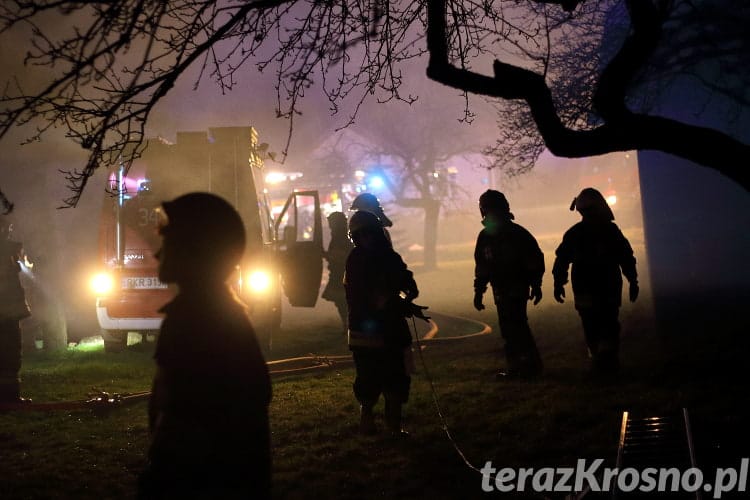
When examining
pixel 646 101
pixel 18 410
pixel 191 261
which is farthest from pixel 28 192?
pixel 646 101

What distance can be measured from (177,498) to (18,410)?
578cm

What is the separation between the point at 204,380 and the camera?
2.38 meters

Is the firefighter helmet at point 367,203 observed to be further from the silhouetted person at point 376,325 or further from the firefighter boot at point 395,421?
the firefighter boot at point 395,421

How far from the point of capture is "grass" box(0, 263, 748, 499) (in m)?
4.73

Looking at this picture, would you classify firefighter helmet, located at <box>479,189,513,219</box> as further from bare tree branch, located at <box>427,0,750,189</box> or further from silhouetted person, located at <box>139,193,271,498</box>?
silhouetted person, located at <box>139,193,271,498</box>

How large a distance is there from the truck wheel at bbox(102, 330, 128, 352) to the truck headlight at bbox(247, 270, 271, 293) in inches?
88.4

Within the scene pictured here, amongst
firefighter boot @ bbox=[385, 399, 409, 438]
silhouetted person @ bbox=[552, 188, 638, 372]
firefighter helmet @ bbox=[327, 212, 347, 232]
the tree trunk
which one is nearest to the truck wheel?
firefighter helmet @ bbox=[327, 212, 347, 232]

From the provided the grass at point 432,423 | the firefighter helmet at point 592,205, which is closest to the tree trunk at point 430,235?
the grass at point 432,423

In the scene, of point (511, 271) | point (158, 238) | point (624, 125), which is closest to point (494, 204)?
point (511, 271)

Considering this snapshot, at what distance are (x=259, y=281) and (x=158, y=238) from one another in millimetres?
1770

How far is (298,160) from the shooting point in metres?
41.1

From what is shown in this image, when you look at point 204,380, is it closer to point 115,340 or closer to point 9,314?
point 9,314

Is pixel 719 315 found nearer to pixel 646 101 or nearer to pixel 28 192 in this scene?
pixel 646 101

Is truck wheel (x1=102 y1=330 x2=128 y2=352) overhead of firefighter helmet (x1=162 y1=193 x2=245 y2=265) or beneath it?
beneath
